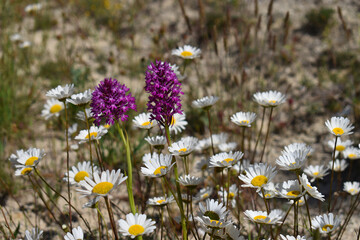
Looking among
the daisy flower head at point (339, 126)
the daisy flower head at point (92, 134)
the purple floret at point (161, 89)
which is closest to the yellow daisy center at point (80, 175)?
the daisy flower head at point (92, 134)

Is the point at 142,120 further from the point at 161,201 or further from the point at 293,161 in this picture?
the point at 293,161

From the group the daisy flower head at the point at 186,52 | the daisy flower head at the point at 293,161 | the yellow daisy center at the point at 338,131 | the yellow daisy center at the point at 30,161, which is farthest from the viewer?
the daisy flower head at the point at 186,52

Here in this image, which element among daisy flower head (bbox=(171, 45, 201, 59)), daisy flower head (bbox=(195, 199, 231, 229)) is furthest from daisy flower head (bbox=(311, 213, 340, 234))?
daisy flower head (bbox=(171, 45, 201, 59))

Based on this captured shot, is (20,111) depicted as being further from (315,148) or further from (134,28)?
(315,148)

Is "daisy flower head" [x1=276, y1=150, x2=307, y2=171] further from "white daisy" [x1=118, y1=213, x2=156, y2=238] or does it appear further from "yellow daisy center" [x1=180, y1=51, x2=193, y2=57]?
"yellow daisy center" [x1=180, y1=51, x2=193, y2=57]

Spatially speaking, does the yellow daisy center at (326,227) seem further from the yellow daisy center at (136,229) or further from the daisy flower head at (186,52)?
the daisy flower head at (186,52)

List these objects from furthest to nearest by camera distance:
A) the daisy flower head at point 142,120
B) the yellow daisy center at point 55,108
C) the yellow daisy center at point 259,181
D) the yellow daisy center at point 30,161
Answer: the yellow daisy center at point 55,108 < the daisy flower head at point 142,120 < the yellow daisy center at point 30,161 < the yellow daisy center at point 259,181

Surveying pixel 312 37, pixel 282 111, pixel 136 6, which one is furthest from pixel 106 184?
pixel 136 6
